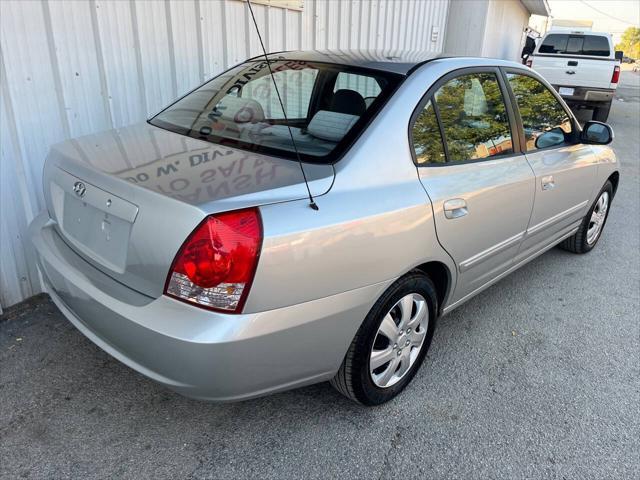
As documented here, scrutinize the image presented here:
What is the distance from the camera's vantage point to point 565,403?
8.43 ft

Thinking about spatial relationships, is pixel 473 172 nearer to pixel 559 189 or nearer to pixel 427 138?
pixel 427 138

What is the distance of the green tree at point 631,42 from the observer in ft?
221

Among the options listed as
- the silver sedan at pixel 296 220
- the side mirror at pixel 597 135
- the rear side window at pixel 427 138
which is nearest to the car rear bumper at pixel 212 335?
the silver sedan at pixel 296 220

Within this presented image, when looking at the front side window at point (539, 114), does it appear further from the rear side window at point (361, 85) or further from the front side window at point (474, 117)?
the rear side window at point (361, 85)

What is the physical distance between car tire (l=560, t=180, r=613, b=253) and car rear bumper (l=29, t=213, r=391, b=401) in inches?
118

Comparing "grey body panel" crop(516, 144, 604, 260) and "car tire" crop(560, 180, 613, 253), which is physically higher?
Answer: "grey body panel" crop(516, 144, 604, 260)

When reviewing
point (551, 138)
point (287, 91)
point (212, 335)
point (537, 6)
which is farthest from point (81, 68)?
point (537, 6)

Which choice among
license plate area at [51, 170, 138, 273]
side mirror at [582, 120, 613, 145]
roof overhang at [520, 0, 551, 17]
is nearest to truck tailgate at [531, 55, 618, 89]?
roof overhang at [520, 0, 551, 17]

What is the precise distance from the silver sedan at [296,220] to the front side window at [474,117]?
1 centimetres

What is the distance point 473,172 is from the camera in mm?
2590

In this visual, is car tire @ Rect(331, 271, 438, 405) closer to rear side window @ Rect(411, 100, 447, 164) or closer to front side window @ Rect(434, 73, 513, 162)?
rear side window @ Rect(411, 100, 447, 164)

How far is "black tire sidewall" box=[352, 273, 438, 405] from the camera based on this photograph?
217 centimetres

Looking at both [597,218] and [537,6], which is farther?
[537,6]

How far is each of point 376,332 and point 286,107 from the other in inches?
51.3
